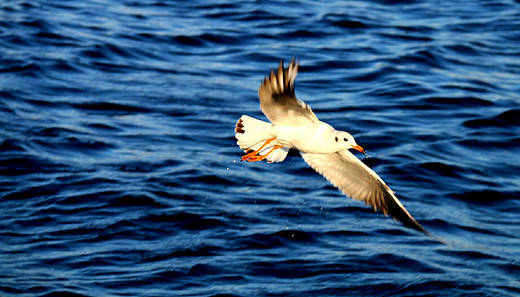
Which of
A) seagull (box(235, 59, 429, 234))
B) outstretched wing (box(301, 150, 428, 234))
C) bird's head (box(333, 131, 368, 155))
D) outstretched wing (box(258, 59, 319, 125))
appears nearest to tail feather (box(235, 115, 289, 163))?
seagull (box(235, 59, 429, 234))

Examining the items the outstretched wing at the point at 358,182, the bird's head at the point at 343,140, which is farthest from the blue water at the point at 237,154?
the bird's head at the point at 343,140

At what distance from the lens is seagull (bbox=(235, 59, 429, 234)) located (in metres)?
6.54

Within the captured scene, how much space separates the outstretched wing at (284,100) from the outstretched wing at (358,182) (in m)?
0.99

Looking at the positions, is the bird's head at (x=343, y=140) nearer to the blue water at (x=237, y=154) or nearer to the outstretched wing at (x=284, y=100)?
the outstretched wing at (x=284, y=100)

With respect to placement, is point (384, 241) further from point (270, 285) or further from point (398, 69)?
point (398, 69)

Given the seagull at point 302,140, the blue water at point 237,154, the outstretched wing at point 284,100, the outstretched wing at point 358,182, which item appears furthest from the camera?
the blue water at point 237,154

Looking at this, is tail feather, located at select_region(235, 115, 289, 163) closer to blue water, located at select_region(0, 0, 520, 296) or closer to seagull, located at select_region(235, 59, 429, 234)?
seagull, located at select_region(235, 59, 429, 234)

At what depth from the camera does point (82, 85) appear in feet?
45.2

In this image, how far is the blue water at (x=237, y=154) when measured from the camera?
376 inches

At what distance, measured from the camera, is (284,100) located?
6.61 m

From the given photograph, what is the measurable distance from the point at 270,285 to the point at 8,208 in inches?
130

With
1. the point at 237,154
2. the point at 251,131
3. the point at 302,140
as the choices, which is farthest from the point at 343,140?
the point at 237,154

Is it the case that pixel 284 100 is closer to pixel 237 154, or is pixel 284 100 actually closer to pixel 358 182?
pixel 358 182

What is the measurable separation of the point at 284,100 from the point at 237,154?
5318mm
